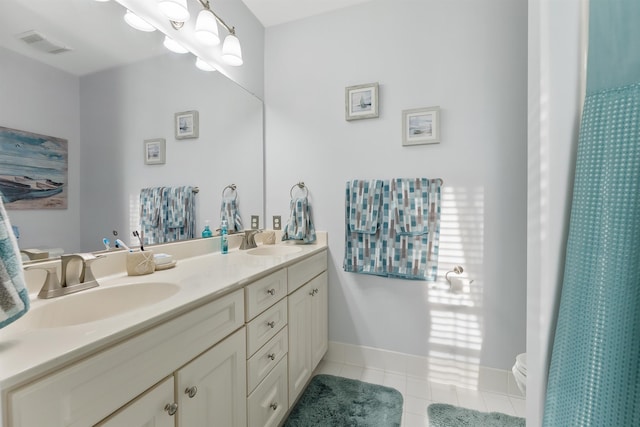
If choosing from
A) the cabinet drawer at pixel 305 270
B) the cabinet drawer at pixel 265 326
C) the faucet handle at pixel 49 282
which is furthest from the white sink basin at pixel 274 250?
the faucet handle at pixel 49 282

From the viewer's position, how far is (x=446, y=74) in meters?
1.79

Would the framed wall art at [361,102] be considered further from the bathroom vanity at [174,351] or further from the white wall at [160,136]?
the bathroom vanity at [174,351]

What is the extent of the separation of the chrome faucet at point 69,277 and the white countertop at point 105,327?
34 mm

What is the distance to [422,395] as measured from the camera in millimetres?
1714

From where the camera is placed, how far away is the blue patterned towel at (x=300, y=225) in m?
2.01

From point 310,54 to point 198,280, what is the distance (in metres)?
1.83

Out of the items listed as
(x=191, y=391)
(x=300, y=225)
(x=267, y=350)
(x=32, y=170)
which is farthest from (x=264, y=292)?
(x=32, y=170)

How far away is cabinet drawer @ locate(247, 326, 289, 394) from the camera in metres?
1.14

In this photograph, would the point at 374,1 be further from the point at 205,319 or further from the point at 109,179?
the point at 205,319

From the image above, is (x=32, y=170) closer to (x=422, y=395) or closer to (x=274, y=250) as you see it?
(x=274, y=250)

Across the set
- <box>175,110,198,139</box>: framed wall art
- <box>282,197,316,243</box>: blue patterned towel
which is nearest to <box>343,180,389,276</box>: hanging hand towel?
<box>282,197,316,243</box>: blue patterned towel

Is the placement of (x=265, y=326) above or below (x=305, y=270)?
below

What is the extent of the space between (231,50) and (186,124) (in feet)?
1.84

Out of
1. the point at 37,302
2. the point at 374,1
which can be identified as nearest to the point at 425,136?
the point at 374,1
